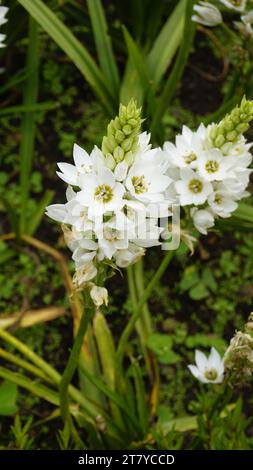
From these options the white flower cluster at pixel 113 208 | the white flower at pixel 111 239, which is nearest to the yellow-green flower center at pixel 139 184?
the white flower cluster at pixel 113 208

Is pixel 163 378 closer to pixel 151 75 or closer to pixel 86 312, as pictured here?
pixel 86 312

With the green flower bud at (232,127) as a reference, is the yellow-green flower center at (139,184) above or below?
below

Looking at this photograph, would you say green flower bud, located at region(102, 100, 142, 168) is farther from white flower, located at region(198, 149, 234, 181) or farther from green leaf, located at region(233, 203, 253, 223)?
green leaf, located at region(233, 203, 253, 223)

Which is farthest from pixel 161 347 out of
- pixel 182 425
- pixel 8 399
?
pixel 8 399

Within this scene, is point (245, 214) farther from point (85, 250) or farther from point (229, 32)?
point (85, 250)

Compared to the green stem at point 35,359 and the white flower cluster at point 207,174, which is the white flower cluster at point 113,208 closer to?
the white flower cluster at point 207,174

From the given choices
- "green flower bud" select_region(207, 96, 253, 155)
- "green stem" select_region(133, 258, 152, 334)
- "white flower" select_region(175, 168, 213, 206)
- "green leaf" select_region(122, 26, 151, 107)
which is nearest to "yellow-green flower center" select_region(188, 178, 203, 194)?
"white flower" select_region(175, 168, 213, 206)
